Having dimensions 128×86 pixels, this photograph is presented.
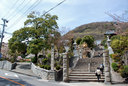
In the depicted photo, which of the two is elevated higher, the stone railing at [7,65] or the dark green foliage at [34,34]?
the dark green foliage at [34,34]

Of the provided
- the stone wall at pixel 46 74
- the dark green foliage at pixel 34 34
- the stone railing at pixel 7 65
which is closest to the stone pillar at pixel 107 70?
the stone wall at pixel 46 74

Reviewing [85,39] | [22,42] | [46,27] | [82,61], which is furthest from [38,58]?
[85,39]

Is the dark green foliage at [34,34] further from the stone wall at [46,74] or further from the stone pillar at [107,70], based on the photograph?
the stone pillar at [107,70]

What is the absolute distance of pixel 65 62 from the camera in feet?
42.4

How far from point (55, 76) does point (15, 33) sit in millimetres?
11919

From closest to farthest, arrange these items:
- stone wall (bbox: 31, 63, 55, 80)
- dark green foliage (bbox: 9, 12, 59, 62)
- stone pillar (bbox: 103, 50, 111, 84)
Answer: stone pillar (bbox: 103, 50, 111, 84) → stone wall (bbox: 31, 63, 55, 80) → dark green foliage (bbox: 9, 12, 59, 62)

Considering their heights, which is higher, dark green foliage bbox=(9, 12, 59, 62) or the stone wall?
dark green foliage bbox=(9, 12, 59, 62)

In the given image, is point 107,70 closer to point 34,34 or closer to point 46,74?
point 46,74

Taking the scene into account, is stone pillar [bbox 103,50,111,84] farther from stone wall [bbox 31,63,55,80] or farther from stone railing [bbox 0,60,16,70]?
stone railing [bbox 0,60,16,70]

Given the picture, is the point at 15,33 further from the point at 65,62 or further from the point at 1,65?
the point at 65,62

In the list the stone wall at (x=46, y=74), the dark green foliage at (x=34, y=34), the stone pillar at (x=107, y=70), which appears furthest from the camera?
the dark green foliage at (x=34, y=34)

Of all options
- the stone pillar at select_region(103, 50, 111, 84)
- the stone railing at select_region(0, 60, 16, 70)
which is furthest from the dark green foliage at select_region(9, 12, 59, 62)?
the stone pillar at select_region(103, 50, 111, 84)

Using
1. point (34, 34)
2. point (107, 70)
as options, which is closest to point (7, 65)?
point (34, 34)

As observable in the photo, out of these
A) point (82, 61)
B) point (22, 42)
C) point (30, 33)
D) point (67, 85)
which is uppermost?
point (30, 33)
